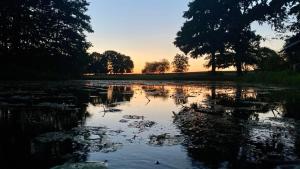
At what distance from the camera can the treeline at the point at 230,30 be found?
39.9 m

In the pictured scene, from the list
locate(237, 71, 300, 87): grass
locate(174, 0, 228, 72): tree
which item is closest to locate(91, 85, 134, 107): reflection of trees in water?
locate(237, 71, 300, 87): grass

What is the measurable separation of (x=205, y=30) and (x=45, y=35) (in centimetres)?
2309

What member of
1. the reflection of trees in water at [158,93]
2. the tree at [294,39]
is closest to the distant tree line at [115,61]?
the tree at [294,39]

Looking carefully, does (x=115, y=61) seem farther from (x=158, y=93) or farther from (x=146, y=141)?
(x=146, y=141)

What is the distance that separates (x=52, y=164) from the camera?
14.3ft

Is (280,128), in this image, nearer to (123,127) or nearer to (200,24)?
(123,127)

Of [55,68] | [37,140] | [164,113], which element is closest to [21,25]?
[55,68]

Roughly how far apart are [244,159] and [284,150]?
2.76 ft

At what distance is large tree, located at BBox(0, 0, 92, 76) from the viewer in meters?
41.3

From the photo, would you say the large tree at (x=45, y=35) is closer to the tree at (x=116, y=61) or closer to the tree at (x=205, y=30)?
the tree at (x=205, y=30)

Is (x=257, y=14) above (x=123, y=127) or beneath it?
above

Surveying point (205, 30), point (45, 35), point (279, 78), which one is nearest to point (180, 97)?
point (279, 78)

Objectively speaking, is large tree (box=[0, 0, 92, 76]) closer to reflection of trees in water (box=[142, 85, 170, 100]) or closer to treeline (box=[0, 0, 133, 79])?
treeline (box=[0, 0, 133, 79])

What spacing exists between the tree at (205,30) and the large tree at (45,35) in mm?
15992
